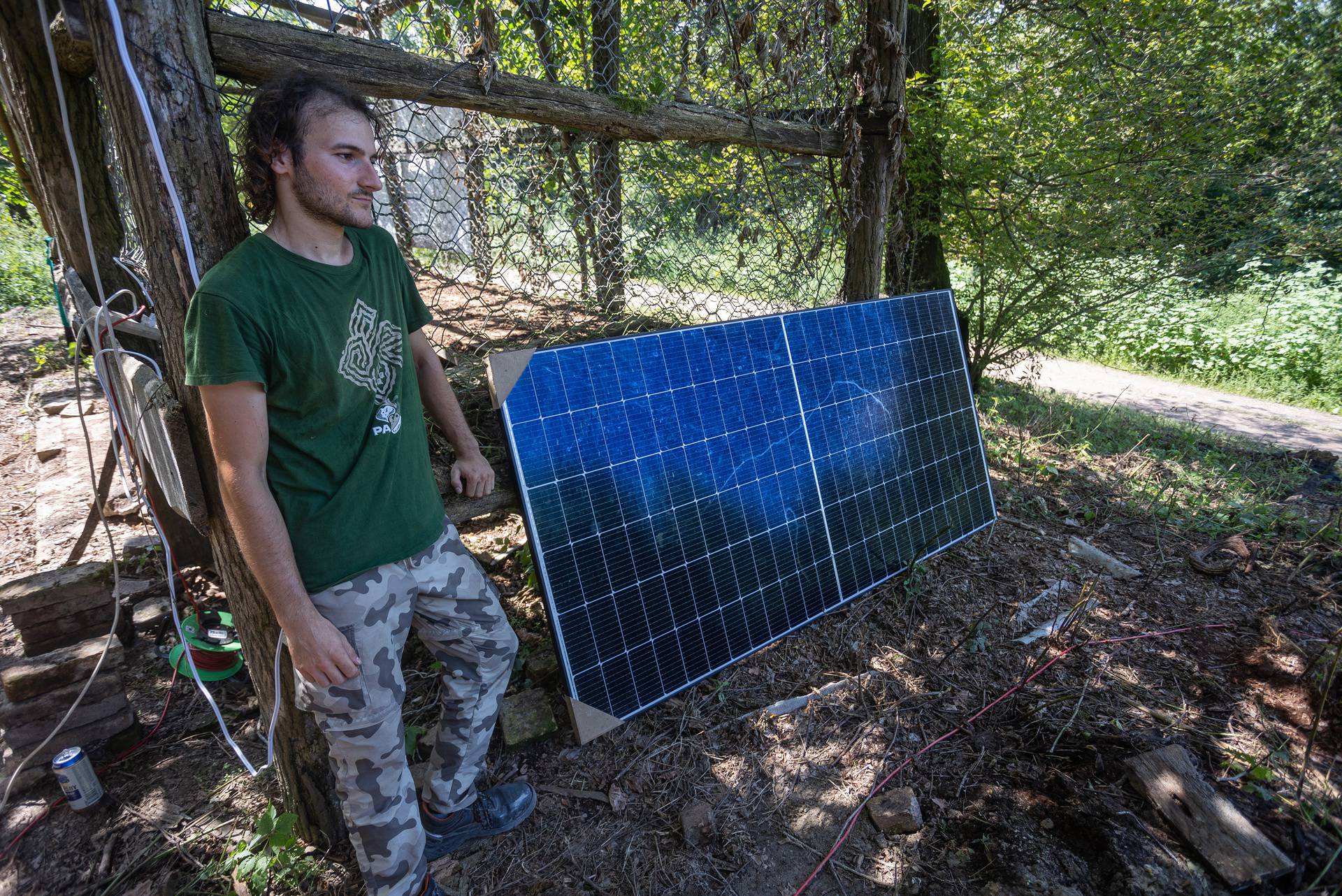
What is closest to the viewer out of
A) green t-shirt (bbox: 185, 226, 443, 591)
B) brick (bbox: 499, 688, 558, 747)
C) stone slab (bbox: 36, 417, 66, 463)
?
green t-shirt (bbox: 185, 226, 443, 591)

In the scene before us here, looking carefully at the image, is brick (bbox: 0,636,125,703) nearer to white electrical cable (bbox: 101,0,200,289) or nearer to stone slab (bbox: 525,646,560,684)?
stone slab (bbox: 525,646,560,684)

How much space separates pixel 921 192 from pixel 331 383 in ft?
16.2

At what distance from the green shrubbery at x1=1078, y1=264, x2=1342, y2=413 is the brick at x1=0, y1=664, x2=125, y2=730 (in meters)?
10.8

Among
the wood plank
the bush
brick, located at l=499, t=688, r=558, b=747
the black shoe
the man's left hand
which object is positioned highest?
the bush

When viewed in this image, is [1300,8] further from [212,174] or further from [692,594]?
[212,174]

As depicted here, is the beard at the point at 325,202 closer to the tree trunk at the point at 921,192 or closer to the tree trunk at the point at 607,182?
the tree trunk at the point at 607,182

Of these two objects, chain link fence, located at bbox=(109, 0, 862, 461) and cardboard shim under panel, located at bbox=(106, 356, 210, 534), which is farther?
chain link fence, located at bbox=(109, 0, 862, 461)

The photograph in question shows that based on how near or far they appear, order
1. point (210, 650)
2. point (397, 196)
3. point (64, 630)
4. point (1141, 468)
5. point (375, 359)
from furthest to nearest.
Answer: point (1141, 468), point (210, 650), point (64, 630), point (397, 196), point (375, 359)

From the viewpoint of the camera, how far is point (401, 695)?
1.83 metres

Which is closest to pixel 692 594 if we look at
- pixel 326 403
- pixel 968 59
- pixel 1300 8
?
pixel 326 403

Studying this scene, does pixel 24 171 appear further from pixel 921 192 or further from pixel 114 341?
pixel 921 192

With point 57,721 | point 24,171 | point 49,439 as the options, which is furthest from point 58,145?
point 49,439

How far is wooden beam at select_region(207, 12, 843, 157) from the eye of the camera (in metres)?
1.88

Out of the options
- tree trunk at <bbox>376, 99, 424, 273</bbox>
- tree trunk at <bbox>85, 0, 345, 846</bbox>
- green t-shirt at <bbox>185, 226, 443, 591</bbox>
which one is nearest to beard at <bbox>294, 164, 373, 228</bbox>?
green t-shirt at <bbox>185, 226, 443, 591</bbox>
